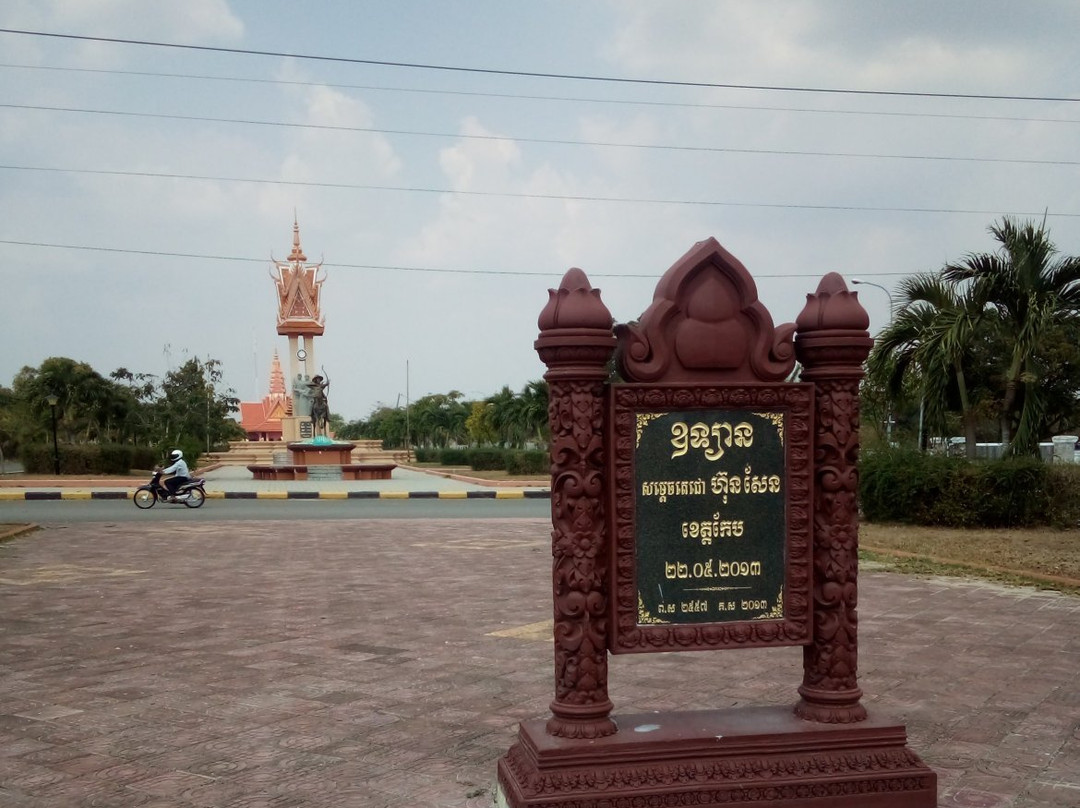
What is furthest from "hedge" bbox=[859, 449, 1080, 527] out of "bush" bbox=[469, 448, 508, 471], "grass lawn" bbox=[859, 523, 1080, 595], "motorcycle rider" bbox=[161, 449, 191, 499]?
"bush" bbox=[469, 448, 508, 471]

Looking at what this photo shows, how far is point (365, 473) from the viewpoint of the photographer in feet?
114

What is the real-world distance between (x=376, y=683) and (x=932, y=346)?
426 inches

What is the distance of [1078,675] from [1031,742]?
4.96ft

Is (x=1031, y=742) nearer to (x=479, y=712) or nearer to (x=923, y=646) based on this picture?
(x=923, y=646)

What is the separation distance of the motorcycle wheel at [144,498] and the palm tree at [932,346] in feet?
44.9

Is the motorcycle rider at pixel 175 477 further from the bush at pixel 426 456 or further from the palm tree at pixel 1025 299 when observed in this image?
the bush at pixel 426 456

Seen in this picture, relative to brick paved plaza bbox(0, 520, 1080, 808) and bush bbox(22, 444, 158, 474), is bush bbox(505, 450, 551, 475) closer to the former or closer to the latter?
bush bbox(22, 444, 158, 474)

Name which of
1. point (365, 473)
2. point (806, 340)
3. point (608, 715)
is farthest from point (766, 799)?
point (365, 473)

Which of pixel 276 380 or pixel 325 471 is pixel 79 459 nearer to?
pixel 325 471

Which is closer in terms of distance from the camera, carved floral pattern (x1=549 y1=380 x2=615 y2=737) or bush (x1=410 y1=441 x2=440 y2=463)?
carved floral pattern (x1=549 y1=380 x2=615 y2=737)

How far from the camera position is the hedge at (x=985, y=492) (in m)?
13.4

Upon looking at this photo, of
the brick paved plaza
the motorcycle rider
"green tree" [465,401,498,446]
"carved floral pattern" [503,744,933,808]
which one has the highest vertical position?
"green tree" [465,401,498,446]

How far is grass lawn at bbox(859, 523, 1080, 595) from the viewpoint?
9703 millimetres

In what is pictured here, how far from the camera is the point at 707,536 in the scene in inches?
150
